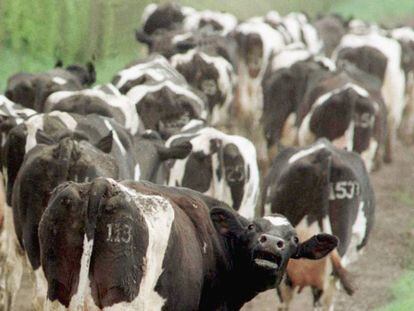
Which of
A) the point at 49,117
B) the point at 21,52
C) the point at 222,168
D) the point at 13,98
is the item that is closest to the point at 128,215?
the point at 49,117

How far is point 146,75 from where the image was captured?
16.4 metres

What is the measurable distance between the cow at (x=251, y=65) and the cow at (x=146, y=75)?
3355 millimetres

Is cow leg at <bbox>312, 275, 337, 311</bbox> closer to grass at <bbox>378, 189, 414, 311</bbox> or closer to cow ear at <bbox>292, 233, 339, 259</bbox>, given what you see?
grass at <bbox>378, 189, 414, 311</bbox>

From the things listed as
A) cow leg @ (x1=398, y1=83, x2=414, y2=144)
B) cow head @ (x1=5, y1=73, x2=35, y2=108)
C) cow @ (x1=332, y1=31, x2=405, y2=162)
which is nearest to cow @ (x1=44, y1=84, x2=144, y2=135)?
cow head @ (x1=5, y1=73, x2=35, y2=108)

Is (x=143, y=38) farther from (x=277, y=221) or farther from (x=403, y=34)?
(x=277, y=221)

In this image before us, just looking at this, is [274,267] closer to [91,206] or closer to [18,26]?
[91,206]

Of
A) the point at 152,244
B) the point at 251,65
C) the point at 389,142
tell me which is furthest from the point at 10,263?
the point at 389,142

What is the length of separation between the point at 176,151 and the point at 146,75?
4.55m

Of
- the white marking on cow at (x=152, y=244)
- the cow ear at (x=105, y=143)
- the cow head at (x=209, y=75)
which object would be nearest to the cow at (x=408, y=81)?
the cow head at (x=209, y=75)

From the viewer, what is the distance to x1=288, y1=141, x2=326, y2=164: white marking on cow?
11.4m

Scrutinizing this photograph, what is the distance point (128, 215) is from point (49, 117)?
152 inches

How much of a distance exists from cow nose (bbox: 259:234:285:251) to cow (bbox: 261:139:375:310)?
8.34 ft

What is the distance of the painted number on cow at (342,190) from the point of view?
448 inches

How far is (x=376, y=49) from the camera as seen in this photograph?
826 inches
